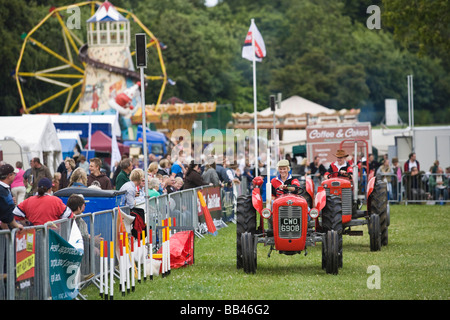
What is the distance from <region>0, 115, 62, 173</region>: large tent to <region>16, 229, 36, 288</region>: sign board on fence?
619 inches

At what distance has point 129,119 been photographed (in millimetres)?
46750

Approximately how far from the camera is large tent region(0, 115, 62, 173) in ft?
86.0

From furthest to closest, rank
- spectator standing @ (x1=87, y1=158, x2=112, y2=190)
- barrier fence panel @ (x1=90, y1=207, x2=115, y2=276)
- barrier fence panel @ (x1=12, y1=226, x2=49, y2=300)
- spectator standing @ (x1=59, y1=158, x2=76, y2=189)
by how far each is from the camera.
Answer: spectator standing @ (x1=59, y1=158, x2=76, y2=189) < spectator standing @ (x1=87, y1=158, x2=112, y2=190) < barrier fence panel @ (x1=90, y1=207, x2=115, y2=276) < barrier fence panel @ (x1=12, y1=226, x2=49, y2=300)

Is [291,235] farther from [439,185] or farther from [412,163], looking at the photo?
[412,163]

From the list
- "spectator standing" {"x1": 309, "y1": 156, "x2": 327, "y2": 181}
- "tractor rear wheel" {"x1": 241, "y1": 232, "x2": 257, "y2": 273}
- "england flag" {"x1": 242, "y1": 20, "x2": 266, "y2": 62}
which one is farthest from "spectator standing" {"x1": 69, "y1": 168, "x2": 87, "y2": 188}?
"spectator standing" {"x1": 309, "y1": 156, "x2": 327, "y2": 181}

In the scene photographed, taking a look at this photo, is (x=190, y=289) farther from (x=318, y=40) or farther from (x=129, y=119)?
(x=318, y=40)

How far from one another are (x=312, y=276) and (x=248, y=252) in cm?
105

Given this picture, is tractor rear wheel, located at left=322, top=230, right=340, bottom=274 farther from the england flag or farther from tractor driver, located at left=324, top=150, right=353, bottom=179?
the england flag

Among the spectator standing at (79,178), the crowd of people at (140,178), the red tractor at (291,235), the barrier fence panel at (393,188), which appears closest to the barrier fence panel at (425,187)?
the crowd of people at (140,178)

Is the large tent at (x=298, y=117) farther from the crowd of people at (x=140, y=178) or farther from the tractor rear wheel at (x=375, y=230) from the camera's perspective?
the tractor rear wheel at (x=375, y=230)

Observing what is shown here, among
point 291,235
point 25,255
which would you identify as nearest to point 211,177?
point 291,235

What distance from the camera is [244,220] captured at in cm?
1416

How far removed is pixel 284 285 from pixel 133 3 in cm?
7481

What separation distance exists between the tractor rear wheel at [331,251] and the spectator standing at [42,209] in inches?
155
